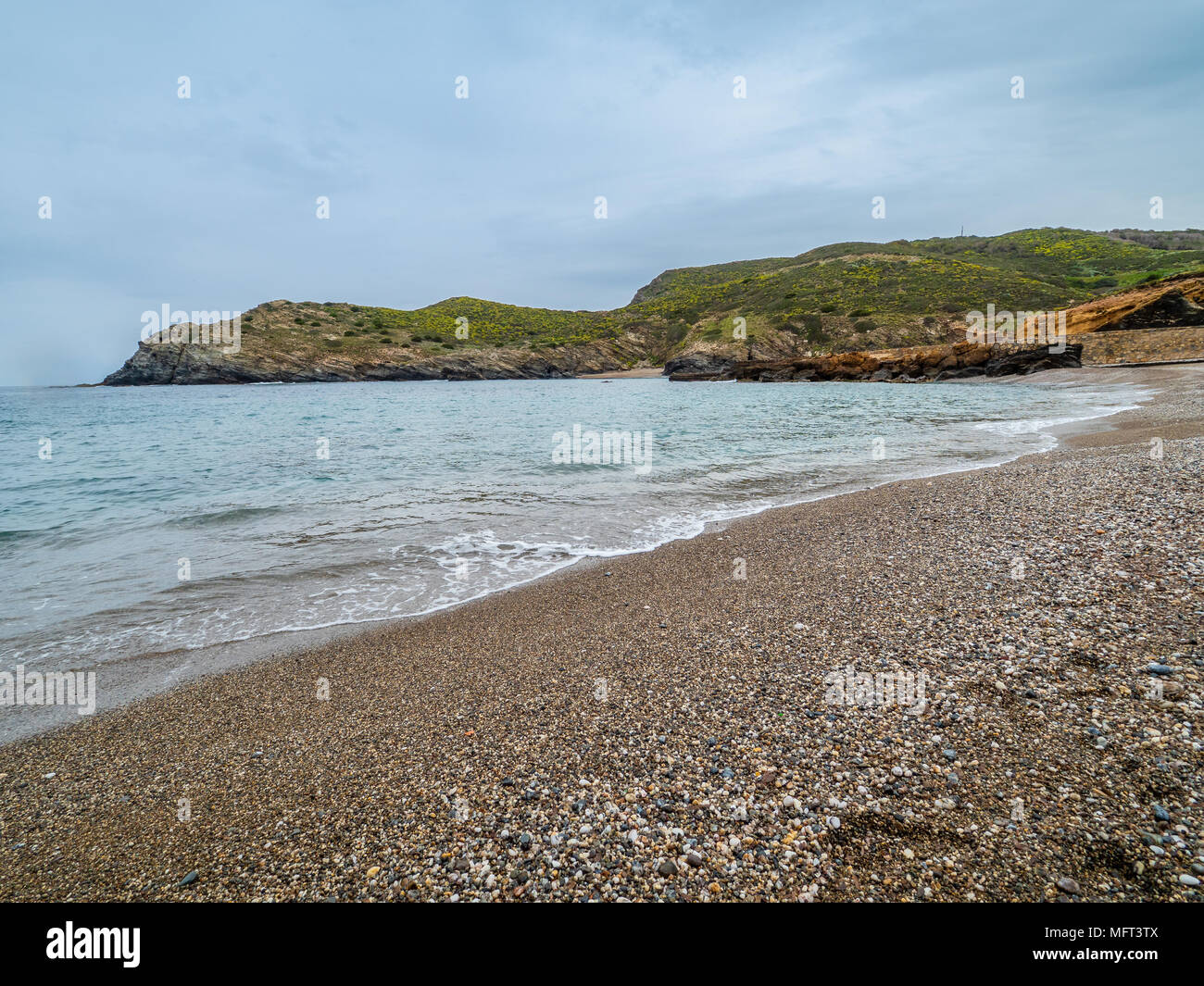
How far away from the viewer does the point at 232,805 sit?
138 inches

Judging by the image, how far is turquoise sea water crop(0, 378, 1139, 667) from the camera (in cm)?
726

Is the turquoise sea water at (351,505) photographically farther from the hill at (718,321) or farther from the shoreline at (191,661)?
the hill at (718,321)

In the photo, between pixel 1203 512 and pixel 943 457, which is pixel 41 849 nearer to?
pixel 1203 512

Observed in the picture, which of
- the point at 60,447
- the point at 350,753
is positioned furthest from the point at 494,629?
the point at 60,447

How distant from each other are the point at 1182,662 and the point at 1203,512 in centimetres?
472
